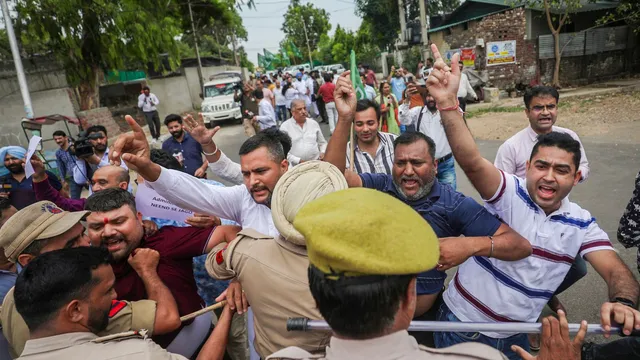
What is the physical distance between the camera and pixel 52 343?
1352 mm

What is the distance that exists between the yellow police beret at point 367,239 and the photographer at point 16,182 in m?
4.16

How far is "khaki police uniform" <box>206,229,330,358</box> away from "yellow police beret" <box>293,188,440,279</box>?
0.47 m

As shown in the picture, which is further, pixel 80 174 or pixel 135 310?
pixel 80 174

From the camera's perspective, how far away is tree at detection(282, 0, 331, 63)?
203ft

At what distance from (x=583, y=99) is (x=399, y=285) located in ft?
47.9

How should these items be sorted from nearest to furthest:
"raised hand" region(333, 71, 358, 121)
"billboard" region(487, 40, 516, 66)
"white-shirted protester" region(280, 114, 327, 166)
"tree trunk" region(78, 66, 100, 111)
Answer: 1. "raised hand" region(333, 71, 358, 121)
2. "white-shirted protester" region(280, 114, 327, 166)
3. "tree trunk" region(78, 66, 100, 111)
4. "billboard" region(487, 40, 516, 66)

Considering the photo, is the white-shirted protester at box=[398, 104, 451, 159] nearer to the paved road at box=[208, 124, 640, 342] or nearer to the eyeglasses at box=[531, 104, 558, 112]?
the eyeglasses at box=[531, 104, 558, 112]

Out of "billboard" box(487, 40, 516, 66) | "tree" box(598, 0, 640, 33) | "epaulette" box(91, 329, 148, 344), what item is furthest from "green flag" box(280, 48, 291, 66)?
"epaulette" box(91, 329, 148, 344)

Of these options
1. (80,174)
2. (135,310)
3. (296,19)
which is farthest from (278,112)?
(296,19)

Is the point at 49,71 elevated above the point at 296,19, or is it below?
below

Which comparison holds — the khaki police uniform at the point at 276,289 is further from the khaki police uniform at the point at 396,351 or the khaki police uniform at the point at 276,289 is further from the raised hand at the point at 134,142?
the raised hand at the point at 134,142

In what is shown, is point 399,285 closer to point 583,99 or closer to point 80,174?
point 80,174

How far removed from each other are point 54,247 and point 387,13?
102 feet

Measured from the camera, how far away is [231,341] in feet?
7.42
